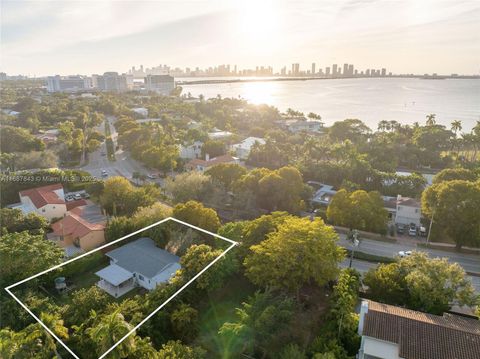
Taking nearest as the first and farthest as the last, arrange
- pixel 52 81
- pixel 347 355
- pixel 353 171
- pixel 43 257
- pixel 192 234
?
1. pixel 347 355
2. pixel 43 257
3. pixel 192 234
4. pixel 353 171
5. pixel 52 81

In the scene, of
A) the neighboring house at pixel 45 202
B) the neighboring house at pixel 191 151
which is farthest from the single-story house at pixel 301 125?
the neighboring house at pixel 45 202

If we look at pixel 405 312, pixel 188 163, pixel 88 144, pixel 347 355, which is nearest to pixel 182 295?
pixel 347 355

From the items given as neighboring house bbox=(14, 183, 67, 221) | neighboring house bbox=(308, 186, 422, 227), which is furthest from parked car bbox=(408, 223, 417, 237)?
neighboring house bbox=(14, 183, 67, 221)

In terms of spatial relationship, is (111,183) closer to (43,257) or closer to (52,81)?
(43,257)

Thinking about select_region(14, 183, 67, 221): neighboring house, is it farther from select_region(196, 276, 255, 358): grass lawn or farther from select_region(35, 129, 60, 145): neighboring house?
select_region(35, 129, 60, 145): neighboring house

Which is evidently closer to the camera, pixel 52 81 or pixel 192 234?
pixel 192 234

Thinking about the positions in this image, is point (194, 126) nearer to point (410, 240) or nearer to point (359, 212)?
point (359, 212)
